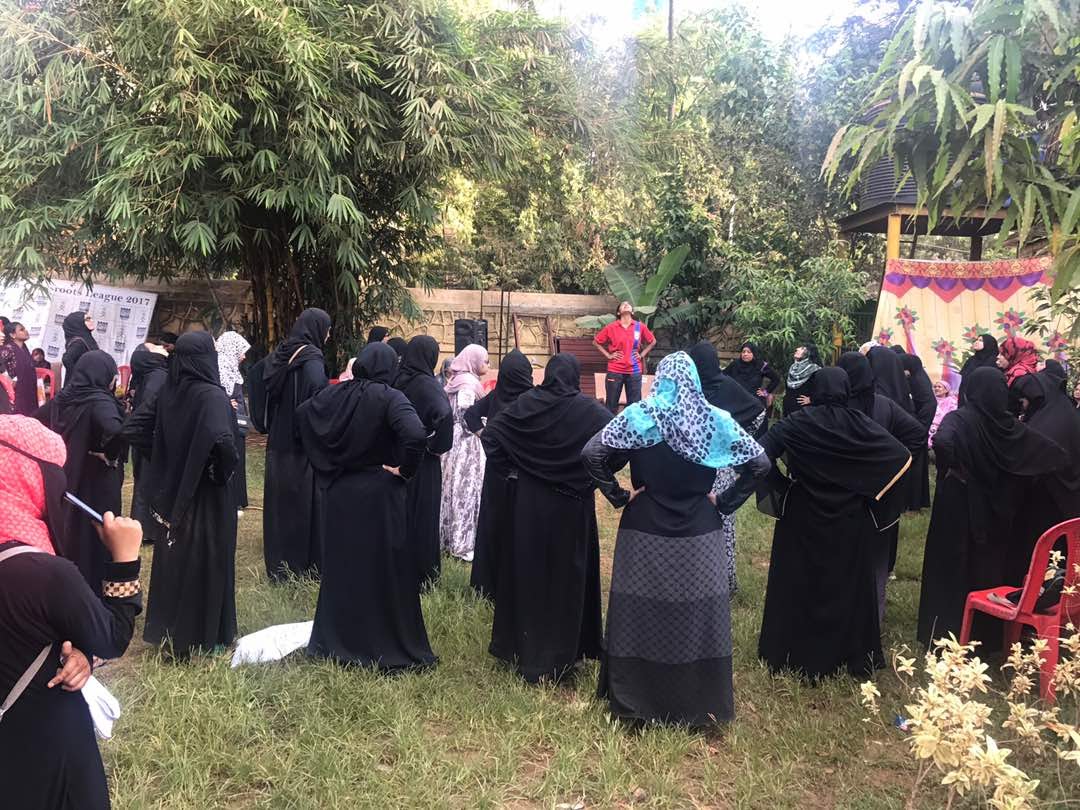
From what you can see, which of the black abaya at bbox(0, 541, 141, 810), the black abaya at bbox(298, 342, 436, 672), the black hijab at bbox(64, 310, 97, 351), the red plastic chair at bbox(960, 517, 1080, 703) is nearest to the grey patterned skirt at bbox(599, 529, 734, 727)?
the black abaya at bbox(298, 342, 436, 672)

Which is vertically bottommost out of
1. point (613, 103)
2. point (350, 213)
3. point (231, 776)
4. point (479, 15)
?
point (231, 776)

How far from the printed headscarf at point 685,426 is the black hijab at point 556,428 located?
670 mm

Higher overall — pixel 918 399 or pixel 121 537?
pixel 121 537

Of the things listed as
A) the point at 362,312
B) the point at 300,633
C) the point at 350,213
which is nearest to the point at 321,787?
the point at 300,633

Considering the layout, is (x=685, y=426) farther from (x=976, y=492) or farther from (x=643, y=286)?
(x=643, y=286)

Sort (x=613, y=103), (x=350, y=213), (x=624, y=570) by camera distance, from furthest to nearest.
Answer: (x=613, y=103), (x=350, y=213), (x=624, y=570)

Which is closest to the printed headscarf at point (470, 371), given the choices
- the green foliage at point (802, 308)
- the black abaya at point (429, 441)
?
the black abaya at point (429, 441)

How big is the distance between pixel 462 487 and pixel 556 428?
7.40 ft

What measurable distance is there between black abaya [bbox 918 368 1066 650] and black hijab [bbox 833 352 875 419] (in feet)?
1.55

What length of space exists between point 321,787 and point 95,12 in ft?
27.1

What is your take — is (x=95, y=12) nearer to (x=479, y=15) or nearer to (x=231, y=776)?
(x=479, y=15)

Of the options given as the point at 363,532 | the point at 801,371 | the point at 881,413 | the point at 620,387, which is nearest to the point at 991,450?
the point at 881,413

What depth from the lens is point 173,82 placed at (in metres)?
7.96

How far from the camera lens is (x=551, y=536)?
4172mm
